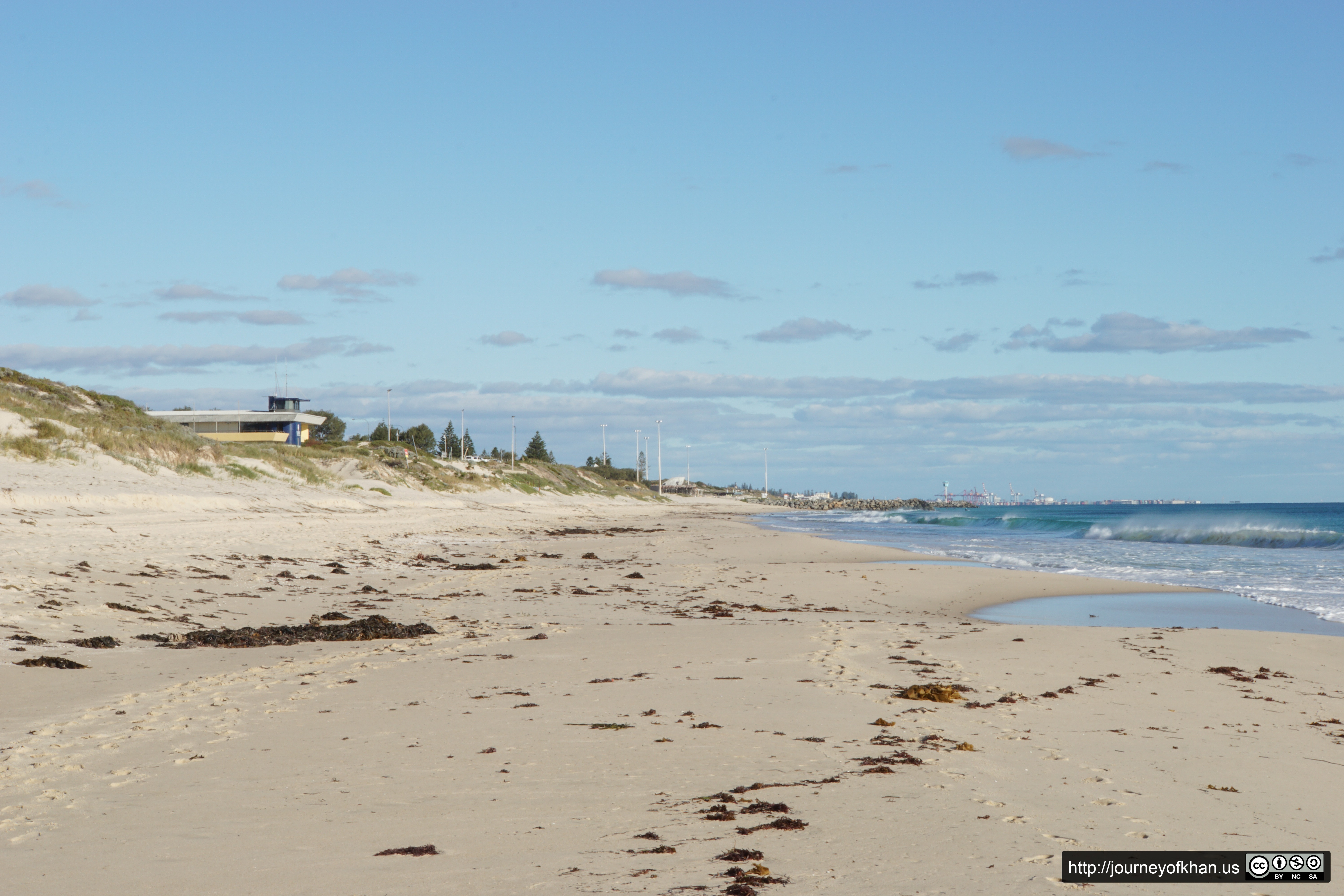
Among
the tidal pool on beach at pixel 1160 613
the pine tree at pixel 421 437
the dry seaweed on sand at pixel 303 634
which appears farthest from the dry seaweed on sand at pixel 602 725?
the pine tree at pixel 421 437

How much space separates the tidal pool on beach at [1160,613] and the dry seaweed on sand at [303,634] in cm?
869

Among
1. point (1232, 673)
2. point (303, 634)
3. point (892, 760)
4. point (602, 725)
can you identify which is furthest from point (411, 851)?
point (1232, 673)

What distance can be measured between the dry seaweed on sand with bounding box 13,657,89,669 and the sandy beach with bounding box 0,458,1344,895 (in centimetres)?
14

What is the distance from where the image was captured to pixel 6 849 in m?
4.19

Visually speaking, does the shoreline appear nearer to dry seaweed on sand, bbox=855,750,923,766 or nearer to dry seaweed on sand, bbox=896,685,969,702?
dry seaweed on sand, bbox=896,685,969,702

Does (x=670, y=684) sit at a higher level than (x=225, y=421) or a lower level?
lower

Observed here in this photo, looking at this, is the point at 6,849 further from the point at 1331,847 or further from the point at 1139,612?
the point at 1139,612

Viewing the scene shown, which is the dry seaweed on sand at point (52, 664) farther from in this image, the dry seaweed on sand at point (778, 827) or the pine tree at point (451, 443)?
the pine tree at point (451, 443)

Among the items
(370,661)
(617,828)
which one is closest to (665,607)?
(370,661)

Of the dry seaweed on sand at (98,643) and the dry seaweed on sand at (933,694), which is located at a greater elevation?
the dry seaweed on sand at (933,694)

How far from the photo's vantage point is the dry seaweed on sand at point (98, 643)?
30.8ft

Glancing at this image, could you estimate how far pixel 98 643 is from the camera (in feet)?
31.2

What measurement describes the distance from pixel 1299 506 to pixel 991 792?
175597 millimetres

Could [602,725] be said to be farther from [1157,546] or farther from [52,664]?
[1157,546]
